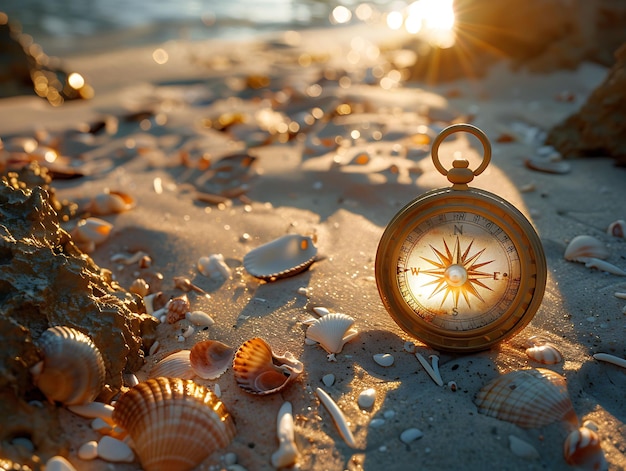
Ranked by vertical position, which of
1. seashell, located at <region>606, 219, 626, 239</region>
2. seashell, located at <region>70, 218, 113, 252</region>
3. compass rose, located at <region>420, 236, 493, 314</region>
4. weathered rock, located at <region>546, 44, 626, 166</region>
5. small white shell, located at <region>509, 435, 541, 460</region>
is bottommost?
small white shell, located at <region>509, 435, 541, 460</region>

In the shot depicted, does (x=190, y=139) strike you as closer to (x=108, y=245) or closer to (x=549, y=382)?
(x=108, y=245)

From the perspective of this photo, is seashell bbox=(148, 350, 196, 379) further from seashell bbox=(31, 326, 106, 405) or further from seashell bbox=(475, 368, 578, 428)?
seashell bbox=(475, 368, 578, 428)

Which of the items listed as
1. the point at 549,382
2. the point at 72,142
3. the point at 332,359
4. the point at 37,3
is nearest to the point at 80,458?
the point at 332,359

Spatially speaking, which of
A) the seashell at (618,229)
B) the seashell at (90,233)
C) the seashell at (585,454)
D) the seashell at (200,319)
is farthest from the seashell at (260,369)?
the seashell at (618,229)

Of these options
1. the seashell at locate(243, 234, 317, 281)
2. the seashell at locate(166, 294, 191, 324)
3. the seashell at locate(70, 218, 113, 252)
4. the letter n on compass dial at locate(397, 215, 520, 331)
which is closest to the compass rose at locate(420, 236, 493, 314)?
the letter n on compass dial at locate(397, 215, 520, 331)

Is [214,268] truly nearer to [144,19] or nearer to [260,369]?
[260,369]

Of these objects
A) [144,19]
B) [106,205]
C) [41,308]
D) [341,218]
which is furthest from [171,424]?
[144,19]
